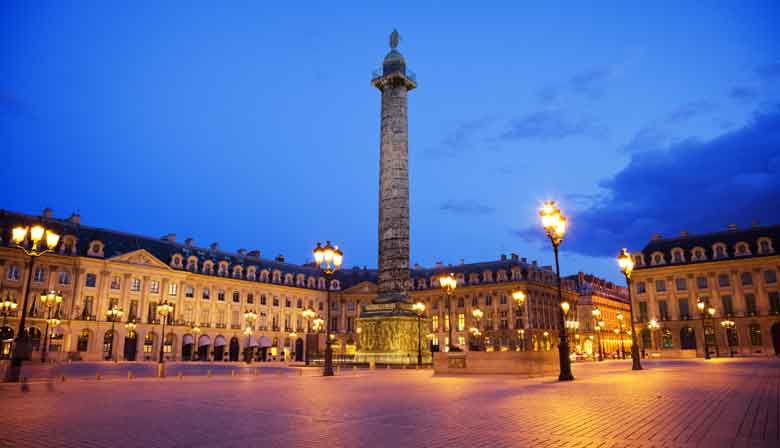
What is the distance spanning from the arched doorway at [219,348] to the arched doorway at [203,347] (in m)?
1.04

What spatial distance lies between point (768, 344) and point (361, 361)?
157ft

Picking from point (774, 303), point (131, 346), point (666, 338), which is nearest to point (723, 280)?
point (774, 303)

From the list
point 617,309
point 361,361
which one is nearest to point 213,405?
point 361,361

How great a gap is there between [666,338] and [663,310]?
3357 mm

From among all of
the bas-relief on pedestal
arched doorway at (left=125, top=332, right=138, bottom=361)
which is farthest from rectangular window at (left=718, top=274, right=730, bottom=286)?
arched doorway at (left=125, top=332, right=138, bottom=361)

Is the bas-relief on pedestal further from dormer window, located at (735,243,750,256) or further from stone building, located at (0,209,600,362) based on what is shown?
dormer window, located at (735,243,750,256)

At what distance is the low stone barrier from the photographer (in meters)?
20.1

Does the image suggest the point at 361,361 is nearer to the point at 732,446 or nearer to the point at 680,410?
the point at 680,410

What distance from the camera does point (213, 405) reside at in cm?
1098

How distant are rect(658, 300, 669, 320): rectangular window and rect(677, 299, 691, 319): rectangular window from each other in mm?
1410

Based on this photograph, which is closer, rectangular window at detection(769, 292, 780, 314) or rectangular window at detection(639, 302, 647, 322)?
rectangular window at detection(769, 292, 780, 314)

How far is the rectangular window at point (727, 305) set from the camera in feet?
197

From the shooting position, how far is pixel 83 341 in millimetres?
55344

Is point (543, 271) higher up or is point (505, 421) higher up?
point (543, 271)
